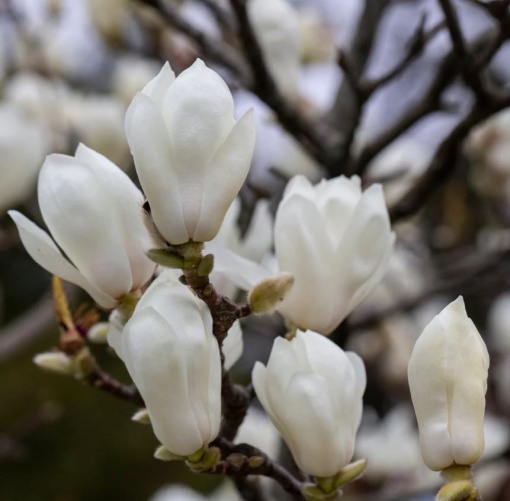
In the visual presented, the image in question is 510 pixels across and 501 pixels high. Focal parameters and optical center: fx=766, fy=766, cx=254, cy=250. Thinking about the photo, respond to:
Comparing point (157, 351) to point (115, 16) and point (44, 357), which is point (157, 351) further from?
point (115, 16)

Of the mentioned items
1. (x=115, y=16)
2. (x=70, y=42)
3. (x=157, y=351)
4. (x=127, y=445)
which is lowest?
(x=127, y=445)

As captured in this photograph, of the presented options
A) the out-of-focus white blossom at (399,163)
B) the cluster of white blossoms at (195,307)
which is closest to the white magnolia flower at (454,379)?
the cluster of white blossoms at (195,307)

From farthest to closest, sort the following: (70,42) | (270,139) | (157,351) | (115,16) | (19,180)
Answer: (70,42)
(270,139)
(115,16)
(19,180)
(157,351)

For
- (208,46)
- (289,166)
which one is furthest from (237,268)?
(289,166)

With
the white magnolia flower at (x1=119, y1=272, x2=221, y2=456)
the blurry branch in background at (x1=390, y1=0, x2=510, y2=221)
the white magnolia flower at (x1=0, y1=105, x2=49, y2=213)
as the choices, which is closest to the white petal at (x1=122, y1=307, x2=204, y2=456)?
the white magnolia flower at (x1=119, y1=272, x2=221, y2=456)

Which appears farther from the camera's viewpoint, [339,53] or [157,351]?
[339,53]

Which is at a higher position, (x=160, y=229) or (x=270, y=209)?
(x=160, y=229)

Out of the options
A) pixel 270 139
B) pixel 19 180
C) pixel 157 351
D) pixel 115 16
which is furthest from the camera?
pixel 270 139

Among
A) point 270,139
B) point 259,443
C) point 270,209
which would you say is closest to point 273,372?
point 270,209
